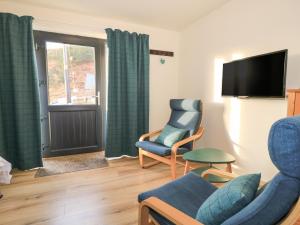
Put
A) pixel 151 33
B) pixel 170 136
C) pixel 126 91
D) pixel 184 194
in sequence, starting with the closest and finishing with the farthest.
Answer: pixel 184 194, pixel 170 136, pixel 126 91, pixel 151 33

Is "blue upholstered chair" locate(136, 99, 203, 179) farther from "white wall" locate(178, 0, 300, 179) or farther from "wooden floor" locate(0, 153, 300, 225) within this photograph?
"white wall" locate(178, 0, 300, 179)

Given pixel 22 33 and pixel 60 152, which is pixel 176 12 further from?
pixel 60 152

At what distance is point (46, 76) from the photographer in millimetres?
3191

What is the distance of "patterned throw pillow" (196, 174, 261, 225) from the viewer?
913 millimetres

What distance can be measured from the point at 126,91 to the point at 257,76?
1979 mm

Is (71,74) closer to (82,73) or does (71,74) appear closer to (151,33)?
(82,73)

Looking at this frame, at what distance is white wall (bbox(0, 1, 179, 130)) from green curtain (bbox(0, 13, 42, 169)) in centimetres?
24

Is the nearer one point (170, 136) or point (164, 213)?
point (164, 213)

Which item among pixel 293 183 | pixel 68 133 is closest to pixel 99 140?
pixel 68 133

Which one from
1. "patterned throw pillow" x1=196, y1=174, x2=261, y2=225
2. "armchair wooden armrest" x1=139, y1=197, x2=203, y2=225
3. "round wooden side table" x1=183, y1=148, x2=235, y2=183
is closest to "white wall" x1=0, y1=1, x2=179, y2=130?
"round wooden side table" x1=183, y1=148, x2=235, y2=183

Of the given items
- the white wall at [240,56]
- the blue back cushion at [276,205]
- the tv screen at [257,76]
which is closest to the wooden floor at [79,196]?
the white wall at [240,56]

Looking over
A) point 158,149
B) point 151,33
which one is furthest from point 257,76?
point 151,33

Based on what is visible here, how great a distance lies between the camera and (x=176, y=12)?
3.06 m

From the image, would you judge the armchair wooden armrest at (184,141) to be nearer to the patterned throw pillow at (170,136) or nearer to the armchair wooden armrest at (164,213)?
the patterned throw pillow at (170,136)
